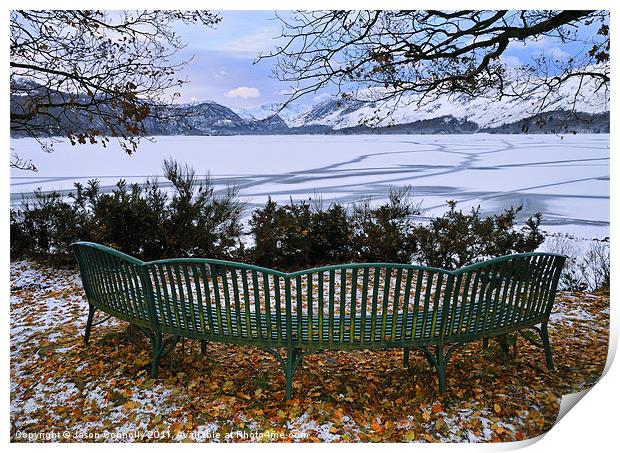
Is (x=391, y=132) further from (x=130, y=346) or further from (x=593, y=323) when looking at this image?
(x=130, y=346)

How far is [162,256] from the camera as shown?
16.7 ft

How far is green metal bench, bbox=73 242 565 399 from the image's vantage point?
3.42 m

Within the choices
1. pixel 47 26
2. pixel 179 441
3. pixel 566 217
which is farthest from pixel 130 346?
pixel 566 217

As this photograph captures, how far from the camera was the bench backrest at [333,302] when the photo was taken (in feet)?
11.2

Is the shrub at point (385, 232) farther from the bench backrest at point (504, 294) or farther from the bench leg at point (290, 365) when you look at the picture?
the bench leg at point (290, 365)

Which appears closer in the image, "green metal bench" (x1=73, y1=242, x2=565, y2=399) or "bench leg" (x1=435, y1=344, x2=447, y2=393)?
"green metal bench" (x1=73, y1=242, x2=565, y2=399)

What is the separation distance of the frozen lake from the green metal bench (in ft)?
2.63

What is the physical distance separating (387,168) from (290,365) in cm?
184

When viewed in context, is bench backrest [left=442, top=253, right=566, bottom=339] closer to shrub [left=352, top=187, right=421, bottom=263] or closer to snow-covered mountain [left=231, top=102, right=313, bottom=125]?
shrub [left=352, top=187, right=421, bottom=263]

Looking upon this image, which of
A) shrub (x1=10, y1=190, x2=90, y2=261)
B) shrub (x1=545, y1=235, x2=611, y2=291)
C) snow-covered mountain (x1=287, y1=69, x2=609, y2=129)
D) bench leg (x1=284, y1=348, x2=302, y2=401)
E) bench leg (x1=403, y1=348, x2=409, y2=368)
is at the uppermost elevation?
snow-covered mountain (x1=287, y1=69, x2=609, y2=129)

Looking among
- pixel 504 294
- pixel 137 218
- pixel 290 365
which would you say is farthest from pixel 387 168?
pixel 137 218

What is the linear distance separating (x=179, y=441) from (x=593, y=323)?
3.06 metres

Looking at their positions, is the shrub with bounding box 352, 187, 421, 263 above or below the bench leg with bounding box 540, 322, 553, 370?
above

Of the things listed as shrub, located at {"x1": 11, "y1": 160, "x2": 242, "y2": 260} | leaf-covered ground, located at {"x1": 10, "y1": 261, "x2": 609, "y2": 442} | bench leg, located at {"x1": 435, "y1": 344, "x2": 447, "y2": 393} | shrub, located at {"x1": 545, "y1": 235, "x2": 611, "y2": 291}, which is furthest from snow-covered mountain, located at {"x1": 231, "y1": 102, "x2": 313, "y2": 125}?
shrub, located at {"x1": 545, "y1": 235, "x2": 611, "y2": 291}
